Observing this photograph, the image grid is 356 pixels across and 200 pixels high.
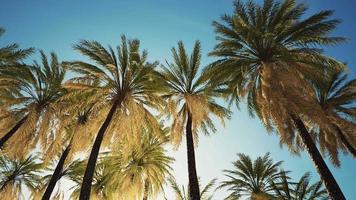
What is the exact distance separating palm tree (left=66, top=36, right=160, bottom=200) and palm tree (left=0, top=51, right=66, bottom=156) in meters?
2.37

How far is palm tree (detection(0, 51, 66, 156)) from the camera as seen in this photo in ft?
58.0

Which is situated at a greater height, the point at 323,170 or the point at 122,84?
the point at 122,84

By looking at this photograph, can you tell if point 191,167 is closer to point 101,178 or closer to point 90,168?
point 90,168

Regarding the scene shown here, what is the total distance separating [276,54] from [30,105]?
14776 mm

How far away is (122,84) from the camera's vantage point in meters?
16.7

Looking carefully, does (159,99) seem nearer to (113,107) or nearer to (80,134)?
(113,107)

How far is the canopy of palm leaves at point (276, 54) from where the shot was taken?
46.6 ft

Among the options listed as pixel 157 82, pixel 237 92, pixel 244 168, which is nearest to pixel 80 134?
pixel 157 82

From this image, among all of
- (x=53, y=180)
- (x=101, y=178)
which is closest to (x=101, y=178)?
(x=101, y=178)

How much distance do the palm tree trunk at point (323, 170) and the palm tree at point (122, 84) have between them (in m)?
7.97

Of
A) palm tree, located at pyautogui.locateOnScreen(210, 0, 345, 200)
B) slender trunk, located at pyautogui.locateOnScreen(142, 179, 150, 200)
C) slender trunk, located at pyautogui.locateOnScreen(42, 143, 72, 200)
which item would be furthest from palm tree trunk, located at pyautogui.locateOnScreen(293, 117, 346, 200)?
slender trunk, located at pyautogui.locateOnScreen(42, 143, 72, 200)

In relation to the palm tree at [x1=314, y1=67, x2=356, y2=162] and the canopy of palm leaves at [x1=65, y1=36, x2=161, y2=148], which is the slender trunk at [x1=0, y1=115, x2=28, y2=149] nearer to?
the canopy of palm leaves at [x1=65, y1=36, x2=161, y2=148]

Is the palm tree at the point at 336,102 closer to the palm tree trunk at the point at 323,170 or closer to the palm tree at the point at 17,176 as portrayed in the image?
the palm tree trunk at the point at 323,170

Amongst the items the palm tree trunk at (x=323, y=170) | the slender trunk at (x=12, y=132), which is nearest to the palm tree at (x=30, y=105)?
the slender trunk at (x=12, y=132)
